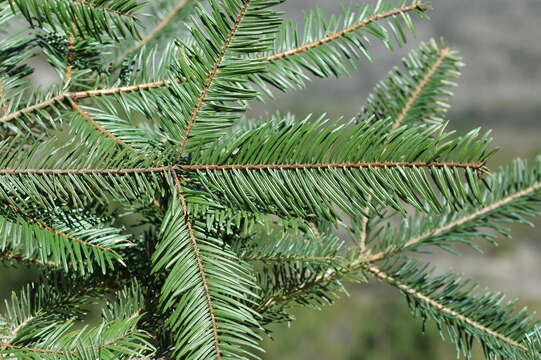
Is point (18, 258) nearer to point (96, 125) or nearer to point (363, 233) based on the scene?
point (96, 125)

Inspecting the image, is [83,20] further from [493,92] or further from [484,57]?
[484,57]

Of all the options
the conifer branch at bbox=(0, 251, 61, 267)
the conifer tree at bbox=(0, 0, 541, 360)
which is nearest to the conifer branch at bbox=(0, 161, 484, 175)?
the conifer tree at bbox=(0, 0, 541, 360)

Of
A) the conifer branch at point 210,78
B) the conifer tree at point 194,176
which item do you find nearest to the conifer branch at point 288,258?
the conifer tree at point 194,176

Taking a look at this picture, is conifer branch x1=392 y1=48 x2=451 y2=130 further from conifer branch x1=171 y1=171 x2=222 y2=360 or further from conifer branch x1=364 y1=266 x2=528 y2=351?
conifer branch x1=171 y1=171 x2=222 y2=360

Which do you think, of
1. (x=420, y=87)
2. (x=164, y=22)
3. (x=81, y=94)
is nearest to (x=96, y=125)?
(x=81, y=94)

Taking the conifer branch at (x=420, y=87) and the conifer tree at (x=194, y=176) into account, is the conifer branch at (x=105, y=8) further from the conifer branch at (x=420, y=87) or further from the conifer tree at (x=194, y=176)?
the conifer branch at (x=420, y=87)

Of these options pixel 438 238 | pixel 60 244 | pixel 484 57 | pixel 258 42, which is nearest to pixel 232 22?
pixel 258 42
